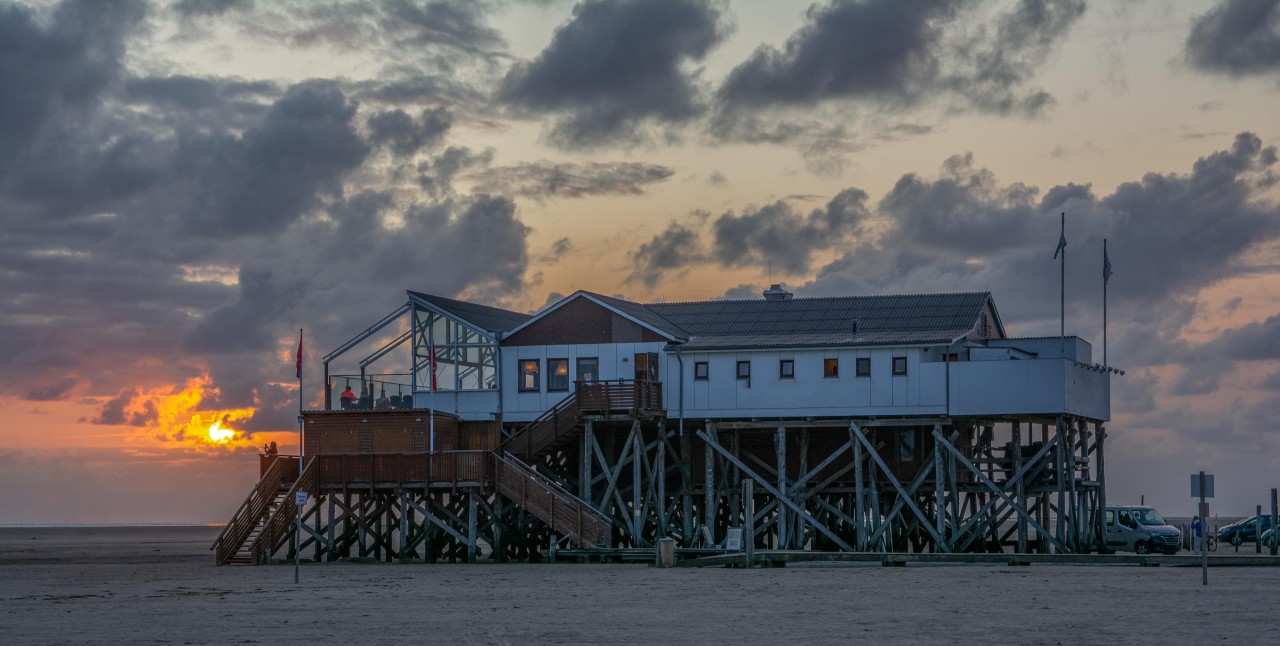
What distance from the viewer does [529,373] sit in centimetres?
6281

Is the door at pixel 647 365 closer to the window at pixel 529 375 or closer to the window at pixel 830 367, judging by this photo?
the window at pixel 529 375

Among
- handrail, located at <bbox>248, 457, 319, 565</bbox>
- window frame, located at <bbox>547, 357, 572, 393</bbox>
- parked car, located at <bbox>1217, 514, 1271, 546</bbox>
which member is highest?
window frame, located at <bbox>547, 357, 572, 393</bbox>

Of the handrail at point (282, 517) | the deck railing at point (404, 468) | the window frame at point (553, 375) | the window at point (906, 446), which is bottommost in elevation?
the handrail at point (282, 517)

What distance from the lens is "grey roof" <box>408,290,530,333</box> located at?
208 feet

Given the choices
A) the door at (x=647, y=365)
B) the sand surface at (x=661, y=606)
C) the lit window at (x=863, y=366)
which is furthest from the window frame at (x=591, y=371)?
the sand surface at (x=661, y=606)

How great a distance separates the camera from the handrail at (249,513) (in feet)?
187

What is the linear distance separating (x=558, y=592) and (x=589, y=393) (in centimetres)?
2029

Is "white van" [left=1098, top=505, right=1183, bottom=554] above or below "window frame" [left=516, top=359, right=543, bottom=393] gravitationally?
below

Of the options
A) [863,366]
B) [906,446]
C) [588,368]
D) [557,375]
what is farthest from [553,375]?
[906,446]

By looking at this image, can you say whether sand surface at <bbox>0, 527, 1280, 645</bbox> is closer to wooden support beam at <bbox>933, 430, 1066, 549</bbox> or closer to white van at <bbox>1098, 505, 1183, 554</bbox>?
wooden support beam at <bbox>933, 430, 1066, 549</bbox>

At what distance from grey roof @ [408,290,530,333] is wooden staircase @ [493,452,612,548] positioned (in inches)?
266

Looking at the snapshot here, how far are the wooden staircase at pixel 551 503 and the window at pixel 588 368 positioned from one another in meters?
4.68

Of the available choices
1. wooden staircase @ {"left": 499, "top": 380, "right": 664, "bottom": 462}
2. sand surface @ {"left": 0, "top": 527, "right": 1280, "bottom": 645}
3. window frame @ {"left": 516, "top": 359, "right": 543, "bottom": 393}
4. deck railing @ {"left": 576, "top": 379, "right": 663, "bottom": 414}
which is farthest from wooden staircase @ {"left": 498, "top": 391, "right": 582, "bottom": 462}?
sand surface @ {"left": 0, "top": 527, "right": 1280, "bottom": 645}

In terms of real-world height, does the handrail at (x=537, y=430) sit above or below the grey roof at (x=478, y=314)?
below
